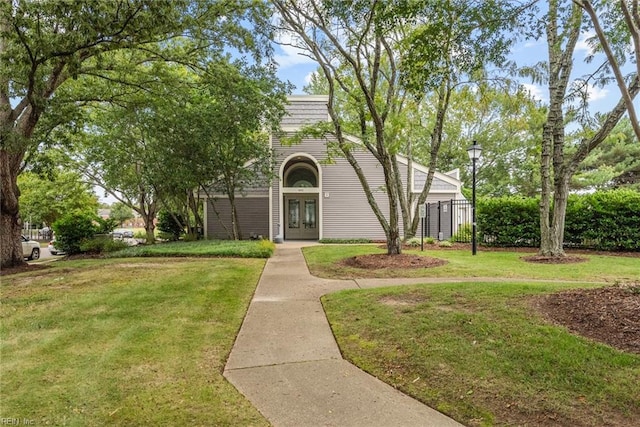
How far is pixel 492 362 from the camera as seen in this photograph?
11.2ft

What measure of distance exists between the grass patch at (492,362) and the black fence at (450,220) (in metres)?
12.0

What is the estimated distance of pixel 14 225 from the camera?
10812 mm

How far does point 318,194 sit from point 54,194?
1939 centimetres

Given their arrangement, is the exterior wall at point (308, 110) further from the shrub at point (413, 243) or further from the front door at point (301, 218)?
the shrub at point (413, 243)

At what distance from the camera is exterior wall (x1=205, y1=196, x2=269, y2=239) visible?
20.1m

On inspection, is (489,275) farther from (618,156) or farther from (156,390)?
(618,156)

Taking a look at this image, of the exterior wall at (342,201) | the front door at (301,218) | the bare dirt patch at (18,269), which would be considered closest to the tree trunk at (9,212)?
the bare dirt patch at (18,269)

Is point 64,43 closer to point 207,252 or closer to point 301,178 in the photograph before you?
point 207,252

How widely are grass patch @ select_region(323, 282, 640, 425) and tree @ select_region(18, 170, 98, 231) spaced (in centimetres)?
2265

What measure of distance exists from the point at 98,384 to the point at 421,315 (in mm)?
3574

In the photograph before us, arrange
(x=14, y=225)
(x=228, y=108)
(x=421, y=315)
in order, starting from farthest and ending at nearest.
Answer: (x=228, y=108) < (x=14, y=225) < (x=421, y=315)

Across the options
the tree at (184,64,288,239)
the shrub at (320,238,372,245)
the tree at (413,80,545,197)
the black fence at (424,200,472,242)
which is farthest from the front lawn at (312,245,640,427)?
the tree at (413,80,545,197)

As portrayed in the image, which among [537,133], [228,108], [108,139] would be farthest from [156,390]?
[537,133]

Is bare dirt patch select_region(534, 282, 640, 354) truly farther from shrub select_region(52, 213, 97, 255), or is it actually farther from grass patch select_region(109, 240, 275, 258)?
shrub select_region(52, 213, 97, 255)
